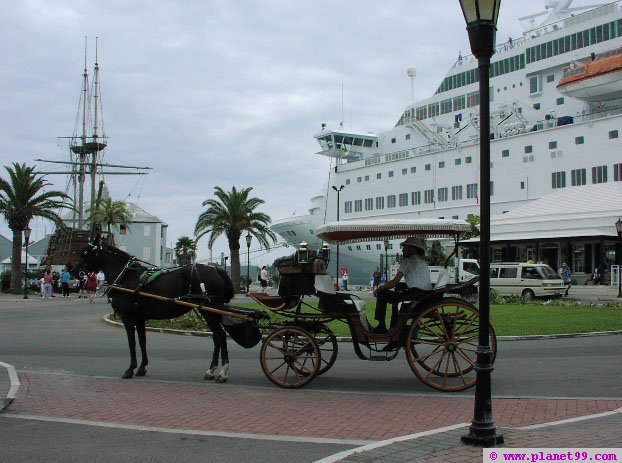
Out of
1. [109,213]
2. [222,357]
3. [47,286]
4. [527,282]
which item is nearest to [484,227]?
[222,357]

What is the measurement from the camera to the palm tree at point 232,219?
44.5 m

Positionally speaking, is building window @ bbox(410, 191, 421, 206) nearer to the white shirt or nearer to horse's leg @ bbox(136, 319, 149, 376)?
the white shirt

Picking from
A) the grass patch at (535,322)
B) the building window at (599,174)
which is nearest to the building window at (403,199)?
the building window at (599,174)

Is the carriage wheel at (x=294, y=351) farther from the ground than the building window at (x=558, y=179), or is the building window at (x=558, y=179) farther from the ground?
the building window at (x=558, y=179)

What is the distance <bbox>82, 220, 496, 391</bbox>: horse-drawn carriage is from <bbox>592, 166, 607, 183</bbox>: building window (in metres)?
41.3

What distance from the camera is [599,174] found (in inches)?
1850

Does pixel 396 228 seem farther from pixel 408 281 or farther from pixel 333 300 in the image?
A: pixel 333 300

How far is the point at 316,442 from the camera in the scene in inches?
232

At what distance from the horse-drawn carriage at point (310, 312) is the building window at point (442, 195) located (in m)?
47.6

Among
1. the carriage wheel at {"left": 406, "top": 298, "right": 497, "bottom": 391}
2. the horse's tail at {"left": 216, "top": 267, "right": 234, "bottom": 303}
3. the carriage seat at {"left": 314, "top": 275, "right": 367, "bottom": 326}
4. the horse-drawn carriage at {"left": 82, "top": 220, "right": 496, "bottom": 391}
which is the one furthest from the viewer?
the horse's tail at {"left": 216, "top": 267, "right": 234, "bottom": 303}

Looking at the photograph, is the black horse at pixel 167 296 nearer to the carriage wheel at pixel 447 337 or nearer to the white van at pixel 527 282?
the carriage wheel at pixel 447 337

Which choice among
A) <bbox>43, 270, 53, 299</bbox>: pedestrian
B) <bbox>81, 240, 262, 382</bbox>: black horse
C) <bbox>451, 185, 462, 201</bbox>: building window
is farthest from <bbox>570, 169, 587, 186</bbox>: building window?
<bbox>81, 240, 262, 382</bbox>: black horse

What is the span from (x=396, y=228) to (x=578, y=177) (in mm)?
42864

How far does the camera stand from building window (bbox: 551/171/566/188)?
4894 cm
